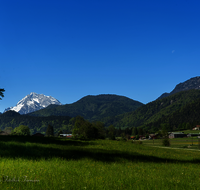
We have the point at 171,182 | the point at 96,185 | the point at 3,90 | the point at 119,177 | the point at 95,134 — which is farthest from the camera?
the point at 95,134

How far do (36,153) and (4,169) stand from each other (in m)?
5.86

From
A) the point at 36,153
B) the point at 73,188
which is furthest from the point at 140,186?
the point at 36,153

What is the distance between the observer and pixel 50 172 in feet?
32.1

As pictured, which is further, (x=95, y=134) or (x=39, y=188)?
(x=95, y=134)

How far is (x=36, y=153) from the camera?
51.4ft

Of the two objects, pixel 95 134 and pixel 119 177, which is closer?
pixel 119 177

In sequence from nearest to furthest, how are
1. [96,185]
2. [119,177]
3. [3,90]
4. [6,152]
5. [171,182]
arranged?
[96,185]
[171,182]
[119,177]
[6,152]
[3,90]

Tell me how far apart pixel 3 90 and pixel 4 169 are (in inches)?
775

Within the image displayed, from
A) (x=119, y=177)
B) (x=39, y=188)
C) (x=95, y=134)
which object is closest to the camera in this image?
(x=39, y=188)

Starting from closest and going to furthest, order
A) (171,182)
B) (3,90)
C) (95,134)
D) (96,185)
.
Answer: (96,185), (171,182), (3,90), (95,134)

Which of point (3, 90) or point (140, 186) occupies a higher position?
point (3, 90)

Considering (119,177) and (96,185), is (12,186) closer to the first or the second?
(96,185)

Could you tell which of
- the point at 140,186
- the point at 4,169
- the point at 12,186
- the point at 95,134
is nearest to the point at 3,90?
the point at 4,169

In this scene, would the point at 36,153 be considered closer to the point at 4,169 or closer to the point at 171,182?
the point at 4,169
